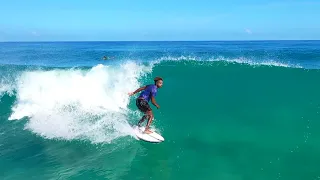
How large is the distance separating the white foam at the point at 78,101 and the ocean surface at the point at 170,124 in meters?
0.04

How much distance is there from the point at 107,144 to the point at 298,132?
5.16 meters

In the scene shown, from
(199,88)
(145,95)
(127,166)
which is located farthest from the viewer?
(199,88)

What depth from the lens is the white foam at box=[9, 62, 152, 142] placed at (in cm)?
880

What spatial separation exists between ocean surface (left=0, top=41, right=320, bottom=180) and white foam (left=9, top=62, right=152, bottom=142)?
0.04 m

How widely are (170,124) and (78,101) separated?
4208 mm

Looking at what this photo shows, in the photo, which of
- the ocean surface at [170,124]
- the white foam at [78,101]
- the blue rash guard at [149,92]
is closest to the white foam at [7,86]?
the ocean surface at [170,124]

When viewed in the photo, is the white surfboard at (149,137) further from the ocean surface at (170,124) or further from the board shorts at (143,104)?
the board shorts at (143,104)

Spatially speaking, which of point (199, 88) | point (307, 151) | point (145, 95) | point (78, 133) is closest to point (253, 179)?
point (307, 151)

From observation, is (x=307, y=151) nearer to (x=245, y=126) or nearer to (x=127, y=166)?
(x=245, y=126)

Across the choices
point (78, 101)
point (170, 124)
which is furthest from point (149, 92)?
point (78, 101)

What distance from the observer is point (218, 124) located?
924 centimetres

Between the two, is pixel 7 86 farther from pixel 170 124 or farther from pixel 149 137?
pixel 149 137

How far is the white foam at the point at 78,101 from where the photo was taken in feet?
28.9

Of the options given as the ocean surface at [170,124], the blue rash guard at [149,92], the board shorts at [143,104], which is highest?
the blue rash guard at [149,92]
